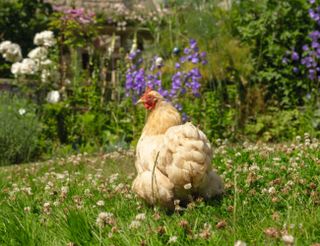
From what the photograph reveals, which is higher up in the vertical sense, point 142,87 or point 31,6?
point 31,6

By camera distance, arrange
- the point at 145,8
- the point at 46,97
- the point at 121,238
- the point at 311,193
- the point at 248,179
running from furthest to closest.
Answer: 1. the point at 145,8
2. the point at 46,97
3. the point at 248,179
4. the point at 311,193
5. the point at 121,238

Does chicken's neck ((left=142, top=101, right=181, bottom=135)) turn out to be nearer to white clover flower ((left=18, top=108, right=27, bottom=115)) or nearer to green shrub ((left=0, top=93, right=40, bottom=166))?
green shrub ((left=0, top=93, right=40, bottom=166))

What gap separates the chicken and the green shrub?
5788 mm

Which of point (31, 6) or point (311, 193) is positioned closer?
point (311, 193)

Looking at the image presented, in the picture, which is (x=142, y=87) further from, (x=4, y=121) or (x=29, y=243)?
(x=29, y=243)

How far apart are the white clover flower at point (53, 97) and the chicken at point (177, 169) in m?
7.07

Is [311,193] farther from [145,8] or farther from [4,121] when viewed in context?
[145,8]

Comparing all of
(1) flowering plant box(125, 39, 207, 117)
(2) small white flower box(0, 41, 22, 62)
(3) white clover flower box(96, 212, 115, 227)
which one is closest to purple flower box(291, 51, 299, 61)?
(1) flowering plant box(125, 39, 207, 117)

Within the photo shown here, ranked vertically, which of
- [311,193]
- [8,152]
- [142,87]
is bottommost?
[8,152]

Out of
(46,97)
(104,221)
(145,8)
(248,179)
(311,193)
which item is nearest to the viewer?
(104,221)

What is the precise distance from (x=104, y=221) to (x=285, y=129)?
675 centimetres

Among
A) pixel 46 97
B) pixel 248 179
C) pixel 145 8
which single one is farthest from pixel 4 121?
pixel 145 8

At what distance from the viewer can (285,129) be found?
30.8 ft

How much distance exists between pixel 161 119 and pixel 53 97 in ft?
23.1
